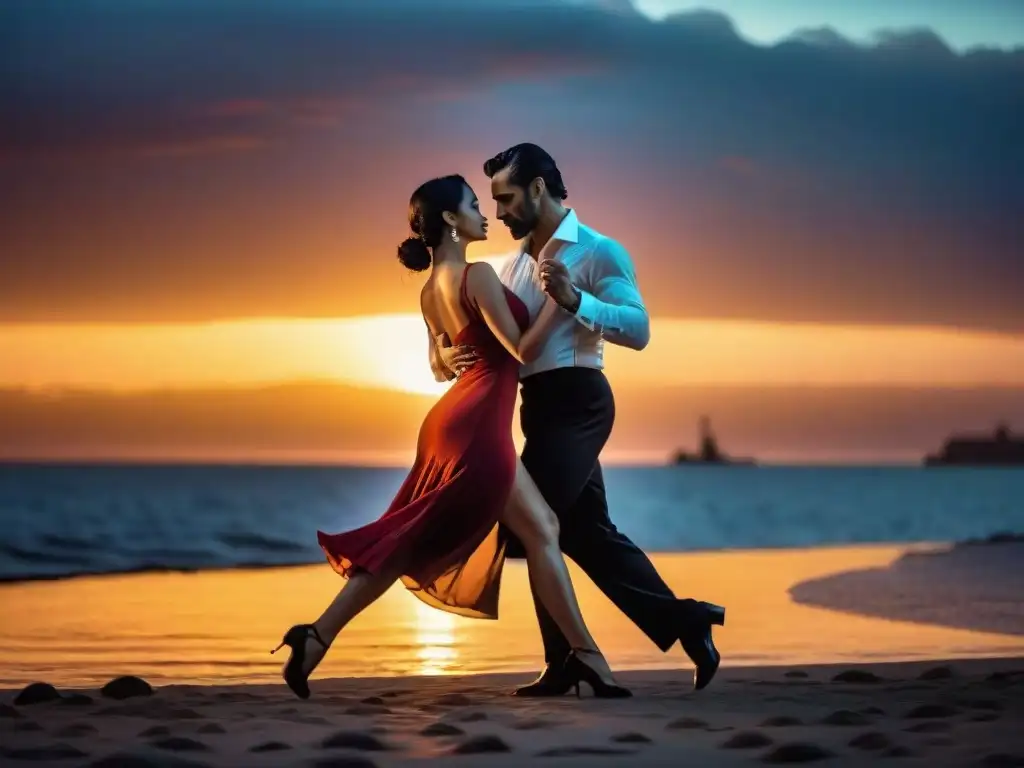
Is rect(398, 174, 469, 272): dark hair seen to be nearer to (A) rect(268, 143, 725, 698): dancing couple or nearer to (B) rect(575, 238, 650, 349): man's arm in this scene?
(A) rect(268, 143, 725, 698): dancing couple

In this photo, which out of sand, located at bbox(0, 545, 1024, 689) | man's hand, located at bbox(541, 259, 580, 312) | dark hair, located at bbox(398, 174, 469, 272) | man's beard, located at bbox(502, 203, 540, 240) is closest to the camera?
man's hand, located at bbox(541, 259, 580, 312)

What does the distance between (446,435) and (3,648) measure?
361cm

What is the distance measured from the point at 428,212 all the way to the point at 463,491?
1.04 m

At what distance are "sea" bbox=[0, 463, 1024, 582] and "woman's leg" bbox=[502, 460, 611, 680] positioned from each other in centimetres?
1086

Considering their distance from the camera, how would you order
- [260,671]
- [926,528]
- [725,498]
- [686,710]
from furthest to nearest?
[725,498] < [926,528] < [260,671] < [686,710]

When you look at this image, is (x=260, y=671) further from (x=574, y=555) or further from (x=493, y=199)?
(x=493, y=199)

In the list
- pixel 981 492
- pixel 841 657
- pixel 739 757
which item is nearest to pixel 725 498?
pixel 981 492

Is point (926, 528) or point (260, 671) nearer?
point (260, 671)

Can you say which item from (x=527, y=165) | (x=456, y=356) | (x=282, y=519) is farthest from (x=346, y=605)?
(x=282, y=519)

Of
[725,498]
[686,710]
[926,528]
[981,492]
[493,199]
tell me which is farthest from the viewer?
[981,492]

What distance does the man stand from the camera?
6.60 metres

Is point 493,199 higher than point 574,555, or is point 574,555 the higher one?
point 493,199

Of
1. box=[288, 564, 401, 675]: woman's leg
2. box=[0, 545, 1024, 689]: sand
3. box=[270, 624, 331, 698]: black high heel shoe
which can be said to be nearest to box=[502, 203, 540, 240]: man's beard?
box=[288, 564, 401, 675]: woman's leg

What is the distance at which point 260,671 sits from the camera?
7.98 meters
